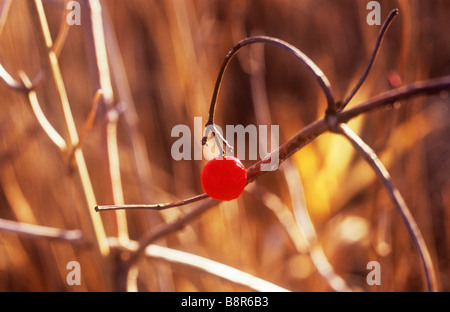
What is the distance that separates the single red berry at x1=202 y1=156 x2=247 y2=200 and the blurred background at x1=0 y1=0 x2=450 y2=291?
333mm

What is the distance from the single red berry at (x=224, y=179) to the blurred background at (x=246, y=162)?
33 centimetres

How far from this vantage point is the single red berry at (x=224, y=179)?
237 mm

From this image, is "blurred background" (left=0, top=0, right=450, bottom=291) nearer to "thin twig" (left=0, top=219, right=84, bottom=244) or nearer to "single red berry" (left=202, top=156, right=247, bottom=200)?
"thin twig" (left=0, top=219, right=84, bottom=244)

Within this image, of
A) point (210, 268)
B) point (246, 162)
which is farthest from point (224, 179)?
point (246, 162)

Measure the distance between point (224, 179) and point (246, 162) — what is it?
0.85 metres

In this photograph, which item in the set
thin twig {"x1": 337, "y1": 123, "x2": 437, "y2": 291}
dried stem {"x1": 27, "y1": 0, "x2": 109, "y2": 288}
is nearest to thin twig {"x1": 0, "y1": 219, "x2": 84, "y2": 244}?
A: dried stem {"x1": 27, "y1": 0, "x2": 109, "y2": 288}

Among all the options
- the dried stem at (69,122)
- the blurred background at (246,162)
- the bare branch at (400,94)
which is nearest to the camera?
the bare branch at (400,94)

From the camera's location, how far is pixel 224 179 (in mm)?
238

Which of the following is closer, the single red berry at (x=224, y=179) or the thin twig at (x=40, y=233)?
the single red berry at (x=224, y=179)

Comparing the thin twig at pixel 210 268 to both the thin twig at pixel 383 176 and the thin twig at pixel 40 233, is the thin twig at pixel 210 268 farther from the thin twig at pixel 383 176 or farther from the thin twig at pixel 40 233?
the thin twig at pixel 383 176

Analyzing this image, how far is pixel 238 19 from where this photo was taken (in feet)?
2.38

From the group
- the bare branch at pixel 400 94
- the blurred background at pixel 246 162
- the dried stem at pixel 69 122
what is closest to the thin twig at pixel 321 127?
the bare branch at pixel 400 94

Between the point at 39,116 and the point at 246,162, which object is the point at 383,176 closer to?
the point at 39,116
